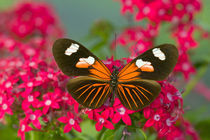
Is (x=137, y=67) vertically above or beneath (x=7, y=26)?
beneath

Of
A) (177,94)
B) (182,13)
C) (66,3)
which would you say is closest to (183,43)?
(182,13)

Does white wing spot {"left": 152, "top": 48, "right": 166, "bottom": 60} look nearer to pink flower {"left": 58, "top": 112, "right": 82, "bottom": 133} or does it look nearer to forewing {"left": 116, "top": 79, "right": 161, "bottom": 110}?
forewing {"left": 116, "top": 79, "right": 161, "bottom": 110}

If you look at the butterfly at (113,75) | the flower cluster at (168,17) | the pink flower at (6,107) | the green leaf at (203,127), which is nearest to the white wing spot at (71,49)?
the butterfly at (113,75)

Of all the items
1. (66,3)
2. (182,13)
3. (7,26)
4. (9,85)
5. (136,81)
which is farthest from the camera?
(66,3)

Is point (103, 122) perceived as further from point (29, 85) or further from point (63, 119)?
point (29, 85)

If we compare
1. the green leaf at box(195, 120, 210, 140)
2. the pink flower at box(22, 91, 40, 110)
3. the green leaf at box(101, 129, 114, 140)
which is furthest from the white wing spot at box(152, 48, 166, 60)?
the green leaf at box(195, 120, 210, 140)

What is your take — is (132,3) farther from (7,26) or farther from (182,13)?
(7,26)

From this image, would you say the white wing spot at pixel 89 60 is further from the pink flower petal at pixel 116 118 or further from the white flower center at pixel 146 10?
the white flower center at pixel 146 10
